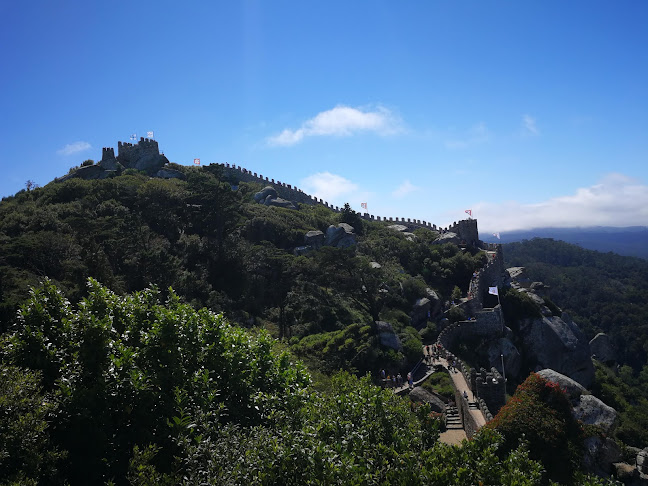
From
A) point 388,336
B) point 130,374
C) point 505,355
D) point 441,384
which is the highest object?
point 130,374

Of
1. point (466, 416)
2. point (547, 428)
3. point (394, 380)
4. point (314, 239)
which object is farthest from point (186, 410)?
point (314, 239)

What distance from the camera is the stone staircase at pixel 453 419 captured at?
25.8 metres

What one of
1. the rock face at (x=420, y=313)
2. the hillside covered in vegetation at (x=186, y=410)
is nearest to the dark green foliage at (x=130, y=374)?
the hillside covered in vegetation at (x=186, y=410)

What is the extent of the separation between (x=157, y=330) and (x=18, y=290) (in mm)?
17315

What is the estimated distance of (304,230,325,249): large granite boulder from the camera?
5353 cm

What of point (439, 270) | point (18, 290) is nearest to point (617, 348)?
point (439, 270)

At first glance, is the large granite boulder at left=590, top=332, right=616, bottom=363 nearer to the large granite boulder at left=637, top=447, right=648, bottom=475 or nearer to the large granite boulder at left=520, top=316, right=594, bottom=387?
the large granite boulder at left=520, top=316, right=594, bottom=387

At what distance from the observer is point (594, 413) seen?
2897 cm

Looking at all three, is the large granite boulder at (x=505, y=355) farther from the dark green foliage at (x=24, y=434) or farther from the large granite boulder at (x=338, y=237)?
the dark green foliage at (x=24, y=434)

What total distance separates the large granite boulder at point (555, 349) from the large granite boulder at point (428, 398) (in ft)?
69.0

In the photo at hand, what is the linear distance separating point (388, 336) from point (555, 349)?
827 inches

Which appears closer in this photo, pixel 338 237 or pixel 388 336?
pixel 388 336

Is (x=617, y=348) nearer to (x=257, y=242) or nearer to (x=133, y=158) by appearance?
(x=257, y=242)

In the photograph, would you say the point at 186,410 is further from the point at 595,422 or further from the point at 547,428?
the point at 595,422
